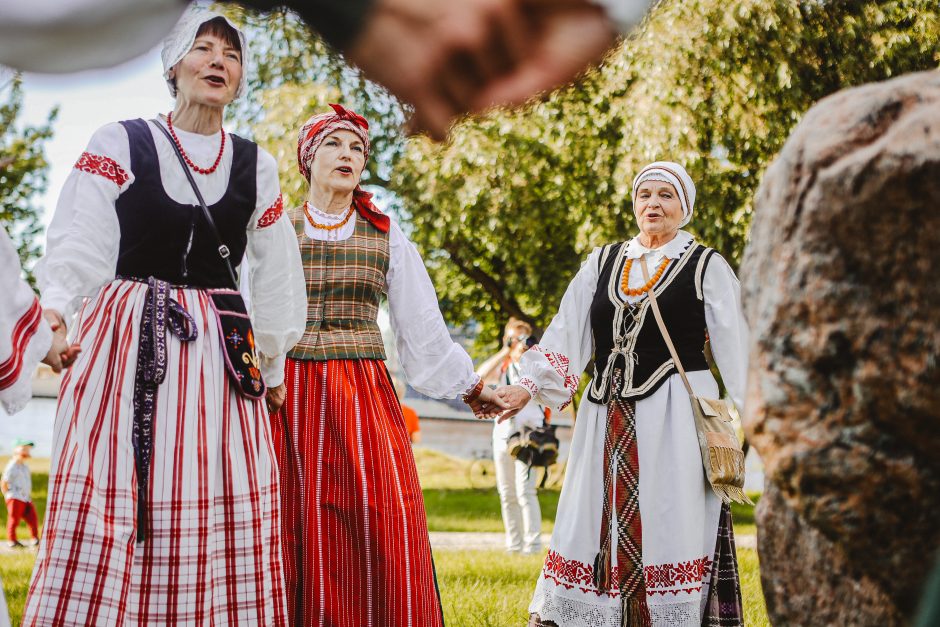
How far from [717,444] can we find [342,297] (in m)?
1.57

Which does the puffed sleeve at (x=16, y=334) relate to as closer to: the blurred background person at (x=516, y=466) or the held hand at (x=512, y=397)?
the held hand at (x=512, y=397)

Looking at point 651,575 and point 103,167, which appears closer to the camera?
point 103,167

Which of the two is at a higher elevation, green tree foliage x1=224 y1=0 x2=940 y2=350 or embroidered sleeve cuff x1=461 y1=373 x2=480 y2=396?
green tree foliage x1=224 y1=0 x2=940 y2=350

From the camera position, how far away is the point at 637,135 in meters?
11.7

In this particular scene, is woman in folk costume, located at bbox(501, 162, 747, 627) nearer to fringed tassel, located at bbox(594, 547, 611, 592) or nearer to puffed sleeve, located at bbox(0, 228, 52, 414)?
fringed tassel, located at bbox(594, 547, 611, 592)

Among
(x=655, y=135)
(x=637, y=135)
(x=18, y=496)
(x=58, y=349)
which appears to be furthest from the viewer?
(x=637, y=135)

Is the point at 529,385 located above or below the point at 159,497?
above

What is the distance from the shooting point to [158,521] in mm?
2838

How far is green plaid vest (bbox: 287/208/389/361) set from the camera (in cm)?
399

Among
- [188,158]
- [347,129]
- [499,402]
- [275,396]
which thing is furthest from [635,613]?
[188,158]

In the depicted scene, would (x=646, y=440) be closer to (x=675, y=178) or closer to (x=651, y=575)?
(x=651, y=575)

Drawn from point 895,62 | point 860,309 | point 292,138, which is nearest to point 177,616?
point 860,309

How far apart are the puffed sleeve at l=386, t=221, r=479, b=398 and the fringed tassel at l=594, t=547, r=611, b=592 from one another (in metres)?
0.85

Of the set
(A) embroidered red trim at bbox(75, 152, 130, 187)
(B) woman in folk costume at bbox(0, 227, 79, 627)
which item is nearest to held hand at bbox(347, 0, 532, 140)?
(B) woman in folk costume at bbox(0, 227, 79, 627)
